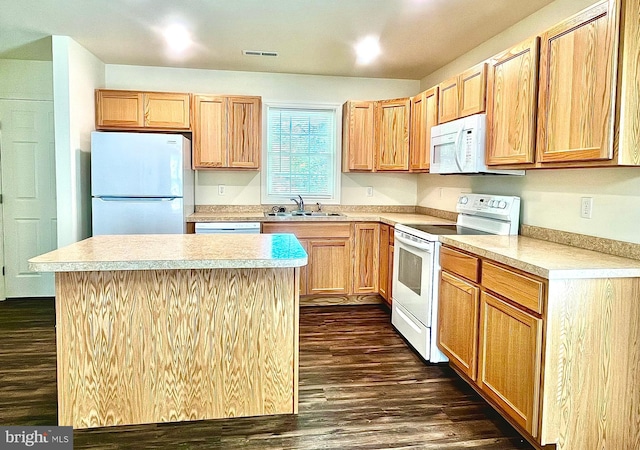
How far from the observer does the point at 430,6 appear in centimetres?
281

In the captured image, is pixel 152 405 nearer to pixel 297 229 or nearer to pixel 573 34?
pixel 297 229

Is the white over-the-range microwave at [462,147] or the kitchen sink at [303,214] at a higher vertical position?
the white over-the-range microwave at [462,147]

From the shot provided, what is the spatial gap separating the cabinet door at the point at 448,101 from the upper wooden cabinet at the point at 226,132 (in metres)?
1.75

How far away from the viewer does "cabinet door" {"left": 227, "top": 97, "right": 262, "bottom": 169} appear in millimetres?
4191

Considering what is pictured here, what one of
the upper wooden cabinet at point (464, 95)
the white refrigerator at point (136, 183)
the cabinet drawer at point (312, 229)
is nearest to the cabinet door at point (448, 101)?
the upper wooden cabinet at point (464, 95)

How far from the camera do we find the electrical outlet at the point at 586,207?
7.81 ft

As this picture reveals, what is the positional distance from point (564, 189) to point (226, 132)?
297 cm

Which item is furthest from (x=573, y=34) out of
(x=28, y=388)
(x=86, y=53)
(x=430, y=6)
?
(x=86, y=53)

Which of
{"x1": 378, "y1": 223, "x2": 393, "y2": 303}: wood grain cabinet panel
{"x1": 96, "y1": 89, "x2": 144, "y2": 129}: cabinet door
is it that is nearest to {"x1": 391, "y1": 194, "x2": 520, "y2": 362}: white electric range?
{"x1": 378, "y1": 223, "x2": 393, "y2": 303}: wood grain cabinet panel

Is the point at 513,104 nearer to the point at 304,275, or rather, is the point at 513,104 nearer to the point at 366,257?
the point at 366,257

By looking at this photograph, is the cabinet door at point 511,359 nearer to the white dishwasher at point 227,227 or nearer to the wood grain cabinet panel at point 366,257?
the wood grain cabinet panel at point 366,257

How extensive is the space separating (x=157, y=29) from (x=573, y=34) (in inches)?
112

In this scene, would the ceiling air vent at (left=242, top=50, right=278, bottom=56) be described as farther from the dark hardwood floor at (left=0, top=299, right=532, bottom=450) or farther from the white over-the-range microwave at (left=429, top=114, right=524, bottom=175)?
the dark hardwood floor at (left=0, top=299, right=532, bottom=450)

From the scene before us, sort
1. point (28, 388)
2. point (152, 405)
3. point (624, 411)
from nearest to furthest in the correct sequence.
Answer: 1. point (624, 411)
2. point (152, 405)
3. point (28, 388)
